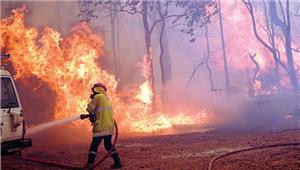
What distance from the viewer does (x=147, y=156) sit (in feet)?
32.8

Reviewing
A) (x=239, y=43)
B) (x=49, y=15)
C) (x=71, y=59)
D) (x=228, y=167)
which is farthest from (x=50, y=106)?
(x=239, y=43)

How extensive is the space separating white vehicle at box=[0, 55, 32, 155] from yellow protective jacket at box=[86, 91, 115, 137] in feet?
4.91

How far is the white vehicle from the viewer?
753 centimetres

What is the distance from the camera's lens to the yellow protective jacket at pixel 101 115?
327 inches

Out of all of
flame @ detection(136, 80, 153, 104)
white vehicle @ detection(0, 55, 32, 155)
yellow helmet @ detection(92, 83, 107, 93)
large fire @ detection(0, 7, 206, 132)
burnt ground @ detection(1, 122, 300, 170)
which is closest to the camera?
white vehicle @ detection(0, 55, 32, 155)

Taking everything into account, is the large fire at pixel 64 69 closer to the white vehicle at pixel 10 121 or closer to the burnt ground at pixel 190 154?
the burnt ground at pixel 190 154

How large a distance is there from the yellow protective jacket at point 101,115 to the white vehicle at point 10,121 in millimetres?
1496

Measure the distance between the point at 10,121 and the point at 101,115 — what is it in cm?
192

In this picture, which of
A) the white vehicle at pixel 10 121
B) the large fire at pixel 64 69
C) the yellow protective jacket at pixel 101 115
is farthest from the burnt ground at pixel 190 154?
the large fire at pixel 64 69

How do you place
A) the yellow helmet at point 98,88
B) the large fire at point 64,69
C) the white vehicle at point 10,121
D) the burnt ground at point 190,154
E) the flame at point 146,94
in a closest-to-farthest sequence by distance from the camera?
the white vehicle at point 10,121
the burnt ground at point 190,154
the yellow helmet at point 98,88
the large fire at point 64,69
the flame at point 146,94

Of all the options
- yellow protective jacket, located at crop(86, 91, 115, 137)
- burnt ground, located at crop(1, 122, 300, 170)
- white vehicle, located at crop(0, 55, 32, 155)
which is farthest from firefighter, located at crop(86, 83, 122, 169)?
white vehicle, located at crop(0, 55, 32, 155)

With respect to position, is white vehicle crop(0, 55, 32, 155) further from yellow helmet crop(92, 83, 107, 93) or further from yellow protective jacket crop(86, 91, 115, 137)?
yellow helmet crop(92, 83, 107, 93)

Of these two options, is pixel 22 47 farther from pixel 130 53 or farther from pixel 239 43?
pixel 239 43

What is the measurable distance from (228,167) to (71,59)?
13.3 metres
